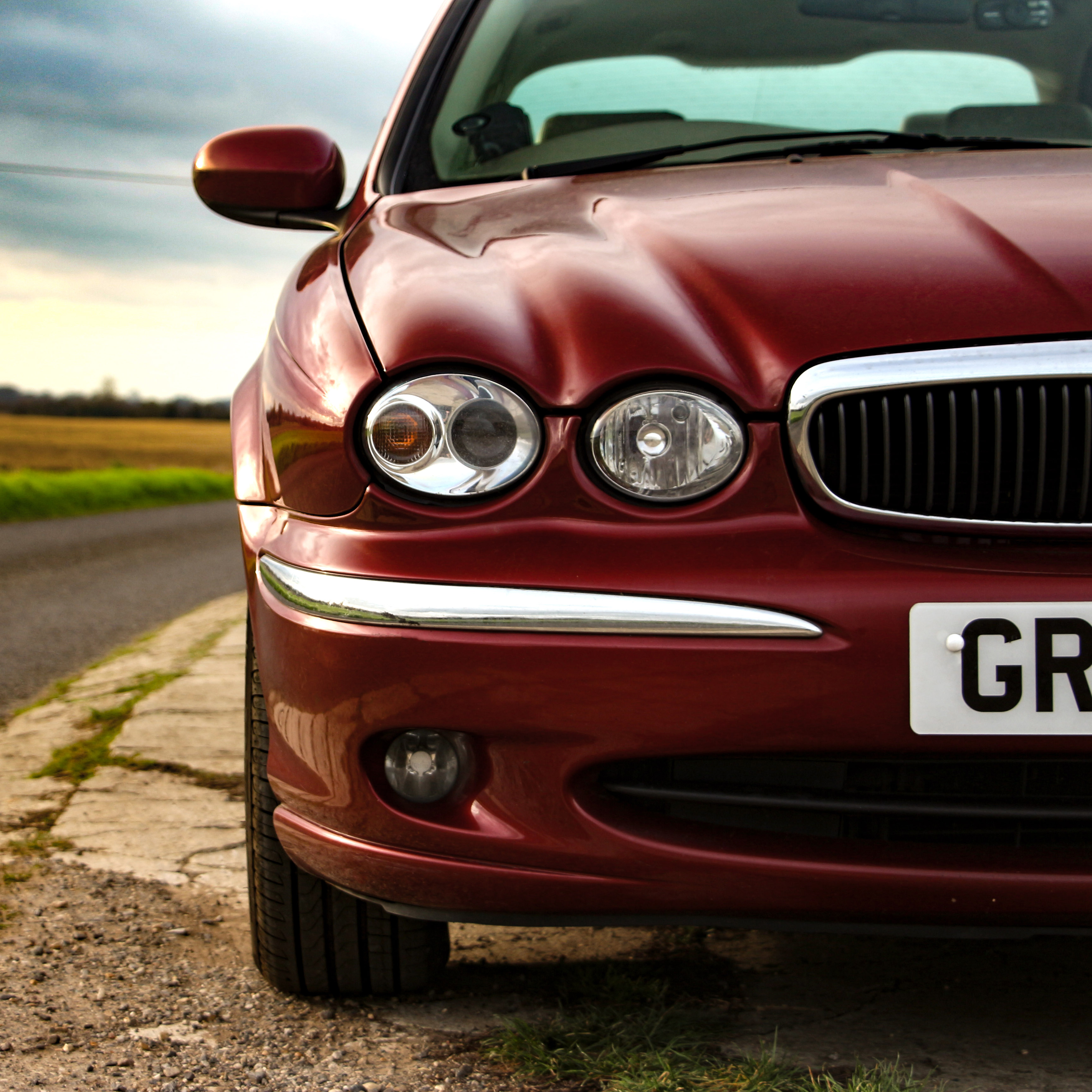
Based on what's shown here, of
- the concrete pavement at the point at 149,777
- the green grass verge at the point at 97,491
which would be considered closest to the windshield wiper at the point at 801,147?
the concrete pavement at the point at 149,777

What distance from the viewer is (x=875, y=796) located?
4.87 ft

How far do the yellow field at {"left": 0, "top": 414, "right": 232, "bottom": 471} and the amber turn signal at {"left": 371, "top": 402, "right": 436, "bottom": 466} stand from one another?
62.6 feet

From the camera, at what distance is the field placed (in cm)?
1691

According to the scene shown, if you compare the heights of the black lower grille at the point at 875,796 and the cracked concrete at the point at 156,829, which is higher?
the black lower grille at the point at 875,796

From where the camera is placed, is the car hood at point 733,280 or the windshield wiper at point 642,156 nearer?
the car hood at point 733,280

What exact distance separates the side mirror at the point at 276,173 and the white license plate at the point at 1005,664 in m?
1.41

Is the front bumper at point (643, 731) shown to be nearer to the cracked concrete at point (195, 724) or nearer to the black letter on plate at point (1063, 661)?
the black letter on plate at point (1063, 661)

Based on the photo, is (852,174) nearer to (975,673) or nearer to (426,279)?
(426,279)

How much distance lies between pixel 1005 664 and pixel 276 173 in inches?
63.1

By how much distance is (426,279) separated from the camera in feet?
5.41

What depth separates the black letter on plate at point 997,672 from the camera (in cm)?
139

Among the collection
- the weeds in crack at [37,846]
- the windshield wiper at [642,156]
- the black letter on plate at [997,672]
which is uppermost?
the windshield wiper at [642,156]

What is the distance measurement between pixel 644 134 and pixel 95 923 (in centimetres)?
171

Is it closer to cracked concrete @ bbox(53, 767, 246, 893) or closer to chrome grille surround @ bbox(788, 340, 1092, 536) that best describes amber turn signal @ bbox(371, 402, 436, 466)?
chrome grille surround @ bbox(788, 340, 1092, 536)
